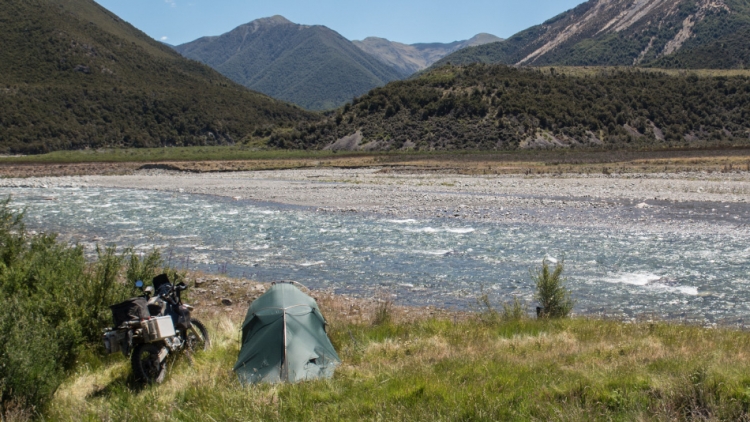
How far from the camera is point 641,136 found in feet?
287

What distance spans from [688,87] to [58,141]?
116 m

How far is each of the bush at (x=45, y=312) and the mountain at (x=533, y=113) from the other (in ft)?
241

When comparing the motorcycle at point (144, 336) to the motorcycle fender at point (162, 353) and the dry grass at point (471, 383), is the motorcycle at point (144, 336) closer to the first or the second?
the motorcycle fender at point (162, 353)

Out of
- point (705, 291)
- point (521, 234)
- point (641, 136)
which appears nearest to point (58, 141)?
point (641, 136)

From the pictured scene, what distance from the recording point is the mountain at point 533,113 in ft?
279

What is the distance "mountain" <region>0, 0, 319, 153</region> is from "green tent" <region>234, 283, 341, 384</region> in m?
112

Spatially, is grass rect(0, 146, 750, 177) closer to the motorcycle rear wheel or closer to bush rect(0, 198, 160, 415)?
bush rect(0, 198, 160, 415)

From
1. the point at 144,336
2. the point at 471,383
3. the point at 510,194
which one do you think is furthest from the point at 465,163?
the point at 144,336

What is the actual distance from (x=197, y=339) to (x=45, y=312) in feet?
7.90

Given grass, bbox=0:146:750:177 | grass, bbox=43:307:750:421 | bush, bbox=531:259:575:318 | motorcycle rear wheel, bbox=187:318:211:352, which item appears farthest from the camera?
grass, bbox=0:146:750:177

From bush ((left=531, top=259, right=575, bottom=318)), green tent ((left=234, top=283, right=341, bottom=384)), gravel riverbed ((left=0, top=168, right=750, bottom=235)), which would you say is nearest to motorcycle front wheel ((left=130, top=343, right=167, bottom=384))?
green tent ((left=234, top=283, right=341, bottom=384))

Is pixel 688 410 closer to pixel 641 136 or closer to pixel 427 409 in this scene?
pixel 427 409

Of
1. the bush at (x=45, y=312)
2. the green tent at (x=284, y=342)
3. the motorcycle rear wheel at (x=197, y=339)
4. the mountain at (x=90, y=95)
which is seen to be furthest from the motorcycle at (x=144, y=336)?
the mountain at (x=90, y=95)

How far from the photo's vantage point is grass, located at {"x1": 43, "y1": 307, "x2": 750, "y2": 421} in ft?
21.3
